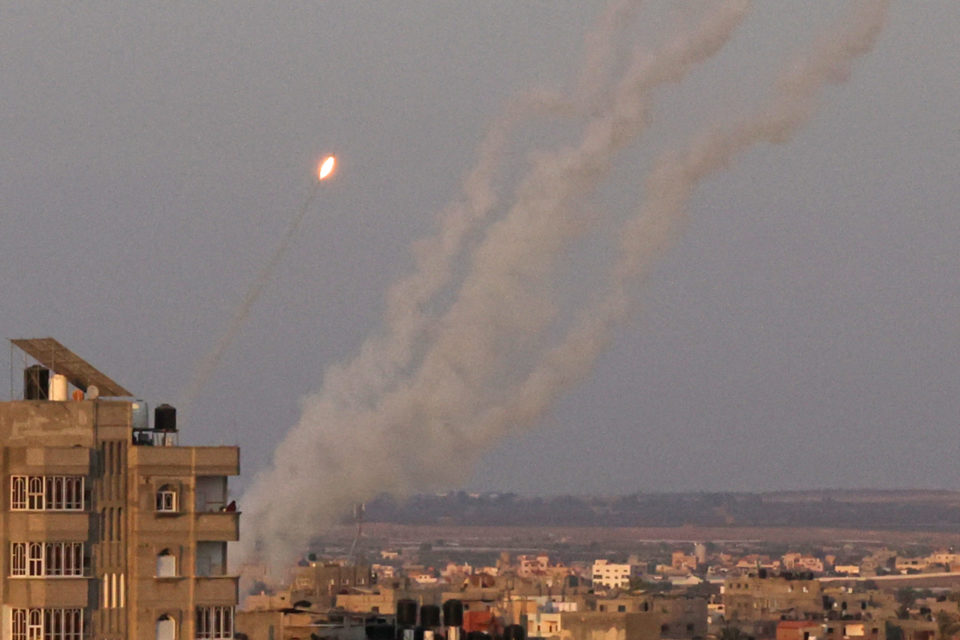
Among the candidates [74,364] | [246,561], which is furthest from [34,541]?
[246,561]

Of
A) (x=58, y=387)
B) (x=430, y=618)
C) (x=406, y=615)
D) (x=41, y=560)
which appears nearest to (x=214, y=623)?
(x=41, y=560)

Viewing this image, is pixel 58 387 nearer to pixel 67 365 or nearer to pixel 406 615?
pixel 67 365

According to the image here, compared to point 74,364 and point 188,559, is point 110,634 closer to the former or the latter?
point 188,559

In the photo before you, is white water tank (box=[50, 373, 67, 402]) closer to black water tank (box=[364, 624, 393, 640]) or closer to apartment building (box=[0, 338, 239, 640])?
apartment building (box=[0, 338, 239, 640])

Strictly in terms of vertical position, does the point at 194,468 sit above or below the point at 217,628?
above

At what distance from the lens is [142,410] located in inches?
3199

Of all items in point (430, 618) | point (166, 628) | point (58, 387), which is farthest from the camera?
→ point (430, 618)

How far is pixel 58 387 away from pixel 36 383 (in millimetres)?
1256

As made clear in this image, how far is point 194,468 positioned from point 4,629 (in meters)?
7.62

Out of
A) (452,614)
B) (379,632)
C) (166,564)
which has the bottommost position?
(379,632)

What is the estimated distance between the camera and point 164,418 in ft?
271

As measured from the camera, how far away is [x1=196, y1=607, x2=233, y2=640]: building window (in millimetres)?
79500

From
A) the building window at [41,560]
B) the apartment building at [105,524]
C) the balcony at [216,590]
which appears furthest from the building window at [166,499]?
the building window at [41,560]

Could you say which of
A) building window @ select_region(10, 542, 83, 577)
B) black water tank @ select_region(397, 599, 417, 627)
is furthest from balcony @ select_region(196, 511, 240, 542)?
black water tank @ select_region(397, 599, 417, 627)
